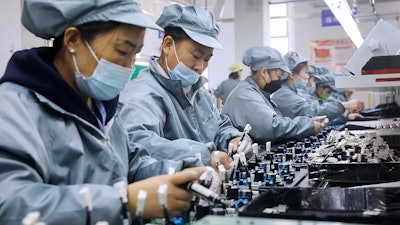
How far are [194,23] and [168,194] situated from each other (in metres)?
1.59

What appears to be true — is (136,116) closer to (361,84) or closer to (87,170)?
(87,170)

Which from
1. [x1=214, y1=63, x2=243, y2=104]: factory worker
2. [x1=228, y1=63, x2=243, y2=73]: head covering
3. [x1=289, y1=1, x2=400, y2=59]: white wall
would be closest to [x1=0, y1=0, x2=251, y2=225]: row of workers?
[x1=228, y1=63, x2=243, y2=73]: head covering

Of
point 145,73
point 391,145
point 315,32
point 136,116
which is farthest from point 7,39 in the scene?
point 315,32

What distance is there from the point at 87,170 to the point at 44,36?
1.62 feet

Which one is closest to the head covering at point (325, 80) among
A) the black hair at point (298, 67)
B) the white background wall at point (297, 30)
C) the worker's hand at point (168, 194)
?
the white background wall at point (297, 30)

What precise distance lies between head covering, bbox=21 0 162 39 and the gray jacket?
0.77ft

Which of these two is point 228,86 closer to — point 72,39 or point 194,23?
point 194,23

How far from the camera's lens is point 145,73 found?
2732 mm

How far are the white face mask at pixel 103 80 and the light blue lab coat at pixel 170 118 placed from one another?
0.52 metres

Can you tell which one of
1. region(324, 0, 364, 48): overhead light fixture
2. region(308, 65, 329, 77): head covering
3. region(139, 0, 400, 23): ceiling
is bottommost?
region(308, 65, 329, 77): head covering

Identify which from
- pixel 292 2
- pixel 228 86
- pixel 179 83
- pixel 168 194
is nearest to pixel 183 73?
pixel 179 83

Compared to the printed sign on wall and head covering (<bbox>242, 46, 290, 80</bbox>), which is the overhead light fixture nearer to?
head covering (<bbox>242, 46, 290, 80</bbox>)

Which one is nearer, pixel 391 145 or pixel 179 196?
pixel 179 196

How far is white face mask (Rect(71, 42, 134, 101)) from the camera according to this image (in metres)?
1.52
